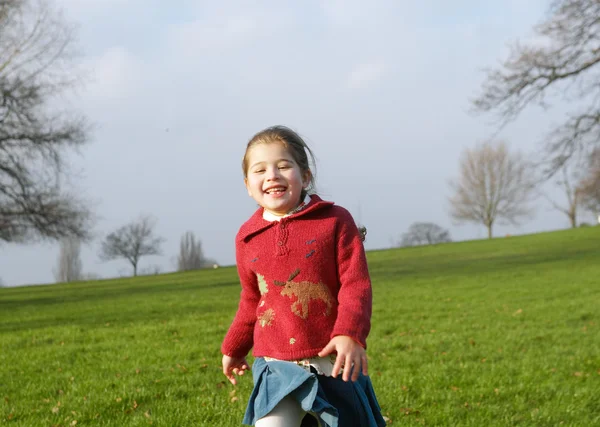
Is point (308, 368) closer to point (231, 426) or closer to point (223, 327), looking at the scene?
point (231, 426)

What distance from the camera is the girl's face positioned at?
9.57 ft

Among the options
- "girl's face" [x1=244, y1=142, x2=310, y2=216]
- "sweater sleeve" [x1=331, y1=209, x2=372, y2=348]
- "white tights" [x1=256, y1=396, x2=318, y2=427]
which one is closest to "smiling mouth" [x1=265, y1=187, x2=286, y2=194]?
"girl's face" [x1=244, y1=142, x2=310, y2=216]

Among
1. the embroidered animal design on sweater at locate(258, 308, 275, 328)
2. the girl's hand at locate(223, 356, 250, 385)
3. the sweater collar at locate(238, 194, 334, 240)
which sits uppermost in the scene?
the sweater collar at locate(238, 194, 334, 240)

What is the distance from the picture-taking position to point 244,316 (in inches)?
124

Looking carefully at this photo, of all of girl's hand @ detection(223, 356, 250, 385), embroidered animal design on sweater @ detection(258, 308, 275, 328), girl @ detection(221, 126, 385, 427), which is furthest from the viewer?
girl's hand @ detection(223, 356, 250, 385)

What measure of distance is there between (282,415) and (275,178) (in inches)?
40.7

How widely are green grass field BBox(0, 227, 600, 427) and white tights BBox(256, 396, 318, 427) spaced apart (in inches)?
90.1

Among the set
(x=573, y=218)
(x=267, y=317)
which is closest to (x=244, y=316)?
(x=267, y=317)

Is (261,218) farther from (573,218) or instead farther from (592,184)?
(573,218)

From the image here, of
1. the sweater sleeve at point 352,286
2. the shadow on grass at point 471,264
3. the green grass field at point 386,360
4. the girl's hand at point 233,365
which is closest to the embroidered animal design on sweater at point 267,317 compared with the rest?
the sweater sleeve at point 352,286

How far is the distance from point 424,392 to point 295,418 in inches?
131

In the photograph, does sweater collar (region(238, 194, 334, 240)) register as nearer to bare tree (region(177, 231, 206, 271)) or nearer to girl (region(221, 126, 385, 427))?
girl (region(221, 126, 385, 427))

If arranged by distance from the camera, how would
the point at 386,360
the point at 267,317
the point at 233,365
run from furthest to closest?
1. the point at 386,360
2. the point at 233,365
3. the point at 267,317

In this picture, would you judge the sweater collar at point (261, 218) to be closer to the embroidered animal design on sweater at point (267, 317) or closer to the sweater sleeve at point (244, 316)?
the sweater sleeve at point (244, 316)
